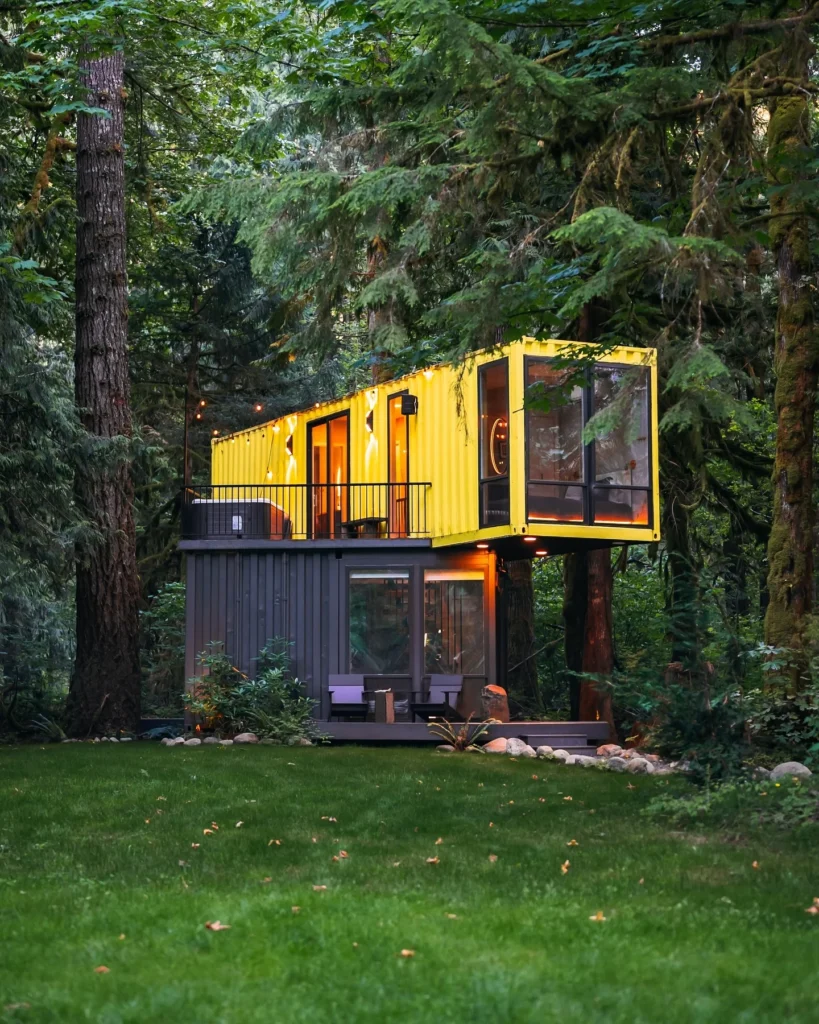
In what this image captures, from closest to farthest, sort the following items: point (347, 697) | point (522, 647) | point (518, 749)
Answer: point (518, 749) → point (347, 697) → point (522, 647)

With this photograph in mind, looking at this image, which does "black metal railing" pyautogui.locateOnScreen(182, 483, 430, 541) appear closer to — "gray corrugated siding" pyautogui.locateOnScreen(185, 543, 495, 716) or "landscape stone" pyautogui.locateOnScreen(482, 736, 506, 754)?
"gray corrugated siding" pyautogui.locateOnScreen(185, 543, 495, 716)

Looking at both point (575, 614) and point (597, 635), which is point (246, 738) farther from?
point (575, 614)

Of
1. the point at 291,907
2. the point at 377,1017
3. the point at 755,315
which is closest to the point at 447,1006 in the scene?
the point at 377,1017

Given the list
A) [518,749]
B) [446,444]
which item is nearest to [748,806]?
[518,749]

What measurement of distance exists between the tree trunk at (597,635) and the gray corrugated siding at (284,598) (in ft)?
4.48

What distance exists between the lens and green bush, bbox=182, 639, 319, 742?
624 inches

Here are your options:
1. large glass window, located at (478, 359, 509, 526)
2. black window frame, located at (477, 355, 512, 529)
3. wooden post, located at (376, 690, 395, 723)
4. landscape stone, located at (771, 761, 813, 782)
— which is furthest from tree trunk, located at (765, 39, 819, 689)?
wooden post, located at (376, 690, 395, 723)

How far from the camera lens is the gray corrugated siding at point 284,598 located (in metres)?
17.1

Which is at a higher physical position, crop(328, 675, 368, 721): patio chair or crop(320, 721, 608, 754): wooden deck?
crop(328, 675, 368, 721): patio chair

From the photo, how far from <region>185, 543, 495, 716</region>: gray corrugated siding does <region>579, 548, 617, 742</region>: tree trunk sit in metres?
1.37

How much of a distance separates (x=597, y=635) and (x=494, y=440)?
9.87 ft

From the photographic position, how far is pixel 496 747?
14664mm

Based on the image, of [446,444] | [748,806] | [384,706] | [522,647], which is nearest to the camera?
[748,806]

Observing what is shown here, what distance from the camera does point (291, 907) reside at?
568 cm
